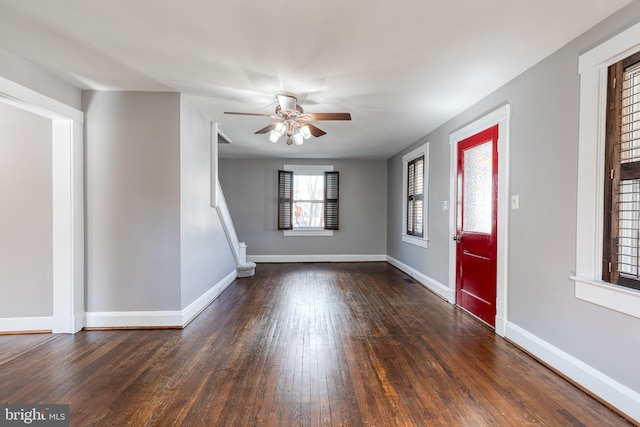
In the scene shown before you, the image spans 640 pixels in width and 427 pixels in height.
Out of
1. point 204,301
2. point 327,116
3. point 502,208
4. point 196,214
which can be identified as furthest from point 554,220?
point 204,301

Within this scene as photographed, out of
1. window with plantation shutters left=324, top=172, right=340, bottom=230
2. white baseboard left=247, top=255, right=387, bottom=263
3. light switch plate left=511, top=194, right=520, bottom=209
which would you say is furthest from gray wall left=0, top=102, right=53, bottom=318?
window with plantation shutters left=324, top=172, right=340, bottom=230

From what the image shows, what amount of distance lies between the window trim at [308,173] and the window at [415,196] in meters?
1.88

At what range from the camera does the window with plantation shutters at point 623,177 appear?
5.64 feet

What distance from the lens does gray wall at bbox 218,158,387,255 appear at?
6.72m

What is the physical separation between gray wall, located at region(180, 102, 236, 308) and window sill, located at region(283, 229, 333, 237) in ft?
8.44

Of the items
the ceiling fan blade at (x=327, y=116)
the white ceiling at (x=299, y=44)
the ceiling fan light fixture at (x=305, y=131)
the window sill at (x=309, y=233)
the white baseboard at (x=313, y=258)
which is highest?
the white ceiling at (x=299, y=44)

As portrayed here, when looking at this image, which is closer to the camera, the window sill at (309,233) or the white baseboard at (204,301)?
the white baseboard at (204,301)

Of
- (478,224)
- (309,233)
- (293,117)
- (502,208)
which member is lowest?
(309,233)

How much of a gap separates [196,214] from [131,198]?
0.71 meters

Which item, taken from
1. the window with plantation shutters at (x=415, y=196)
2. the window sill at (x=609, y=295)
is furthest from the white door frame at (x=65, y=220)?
the window with plantation shutters at (x=415, y=196)

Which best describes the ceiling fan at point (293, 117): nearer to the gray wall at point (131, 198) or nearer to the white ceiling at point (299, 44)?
the white ceiling at point (299, 44)

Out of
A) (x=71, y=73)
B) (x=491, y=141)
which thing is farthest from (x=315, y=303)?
(x=71, y=73)

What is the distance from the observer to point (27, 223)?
2867 millimetres

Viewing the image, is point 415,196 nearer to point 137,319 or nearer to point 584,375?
point 584,375
